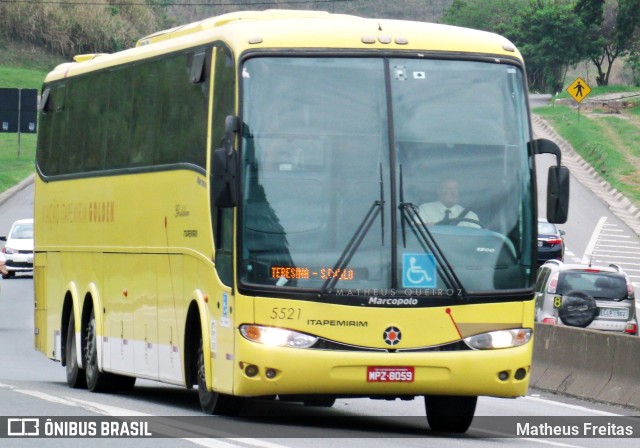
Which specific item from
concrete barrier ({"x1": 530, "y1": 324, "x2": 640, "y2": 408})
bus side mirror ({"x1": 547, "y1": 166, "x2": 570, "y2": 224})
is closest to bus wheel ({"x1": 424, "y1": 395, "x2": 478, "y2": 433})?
bus side mirror ({"x1": 547, "y1": 166, "x2": 570, "y2": 224})

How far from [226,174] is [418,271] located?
1.67 meters

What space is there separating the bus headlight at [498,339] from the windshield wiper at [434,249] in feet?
1.14

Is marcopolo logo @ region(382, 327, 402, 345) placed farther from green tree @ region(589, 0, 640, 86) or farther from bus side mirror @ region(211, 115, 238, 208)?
green tree @ region(589, 0, 640, 86)

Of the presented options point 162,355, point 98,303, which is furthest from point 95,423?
point 98,303

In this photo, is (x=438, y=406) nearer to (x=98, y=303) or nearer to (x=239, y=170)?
(x=239, y=170)

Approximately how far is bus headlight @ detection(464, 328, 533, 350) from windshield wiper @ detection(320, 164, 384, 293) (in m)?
1.13

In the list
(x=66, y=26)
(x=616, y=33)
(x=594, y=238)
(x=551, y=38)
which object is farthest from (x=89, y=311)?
(x=551, y=38)

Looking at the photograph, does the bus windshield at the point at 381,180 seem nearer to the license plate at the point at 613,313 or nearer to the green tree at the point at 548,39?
the license plate at the point at 613,313

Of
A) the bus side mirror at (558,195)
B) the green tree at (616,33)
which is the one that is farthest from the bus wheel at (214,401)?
the green tree at (616,33)

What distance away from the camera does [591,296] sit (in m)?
23.9

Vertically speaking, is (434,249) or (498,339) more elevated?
(434,249)

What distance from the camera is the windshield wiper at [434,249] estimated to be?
40.7 feet

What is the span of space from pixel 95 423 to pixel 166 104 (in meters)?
3.77

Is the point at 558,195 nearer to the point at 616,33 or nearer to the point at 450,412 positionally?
the point at 450,412
